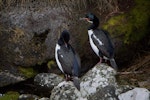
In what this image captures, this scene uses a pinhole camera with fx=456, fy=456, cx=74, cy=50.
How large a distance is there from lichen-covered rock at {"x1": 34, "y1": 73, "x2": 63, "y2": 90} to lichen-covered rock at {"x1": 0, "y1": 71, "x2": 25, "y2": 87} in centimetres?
28

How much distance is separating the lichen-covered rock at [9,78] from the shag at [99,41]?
1399 millimetres

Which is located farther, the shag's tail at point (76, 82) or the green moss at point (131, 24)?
the green moss at point (131, 24)

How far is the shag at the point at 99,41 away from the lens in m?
6.83

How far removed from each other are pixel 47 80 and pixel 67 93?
155 cm

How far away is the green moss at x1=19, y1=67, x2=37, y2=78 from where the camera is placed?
762 centimetres

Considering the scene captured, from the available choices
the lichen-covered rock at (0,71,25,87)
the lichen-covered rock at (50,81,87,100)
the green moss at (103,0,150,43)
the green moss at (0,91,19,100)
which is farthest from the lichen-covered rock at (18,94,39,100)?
the green moss at (103,0,150,43)

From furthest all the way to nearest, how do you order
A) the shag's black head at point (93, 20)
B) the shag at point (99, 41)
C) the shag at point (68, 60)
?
1. the shag's black head at point (93, 20)
2. the shag at point (99, 41)
3. the shag at point (68, 60)

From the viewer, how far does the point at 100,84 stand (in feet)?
19.6

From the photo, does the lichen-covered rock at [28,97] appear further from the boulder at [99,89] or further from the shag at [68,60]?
the boulder at [99,89]

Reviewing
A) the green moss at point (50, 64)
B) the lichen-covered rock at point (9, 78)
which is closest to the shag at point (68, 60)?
the green moss at point (50, 64)

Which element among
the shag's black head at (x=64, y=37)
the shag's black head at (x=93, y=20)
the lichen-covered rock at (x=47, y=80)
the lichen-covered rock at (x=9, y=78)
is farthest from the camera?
the lichen-covered rock at (x=9, y=78)

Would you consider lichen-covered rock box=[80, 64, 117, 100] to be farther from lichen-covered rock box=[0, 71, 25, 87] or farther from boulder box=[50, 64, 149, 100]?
lichen-covered rock box=[0, 71, 25, 87]

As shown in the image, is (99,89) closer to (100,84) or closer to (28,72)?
(100,84)

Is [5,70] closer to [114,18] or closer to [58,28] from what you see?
[58,28]
